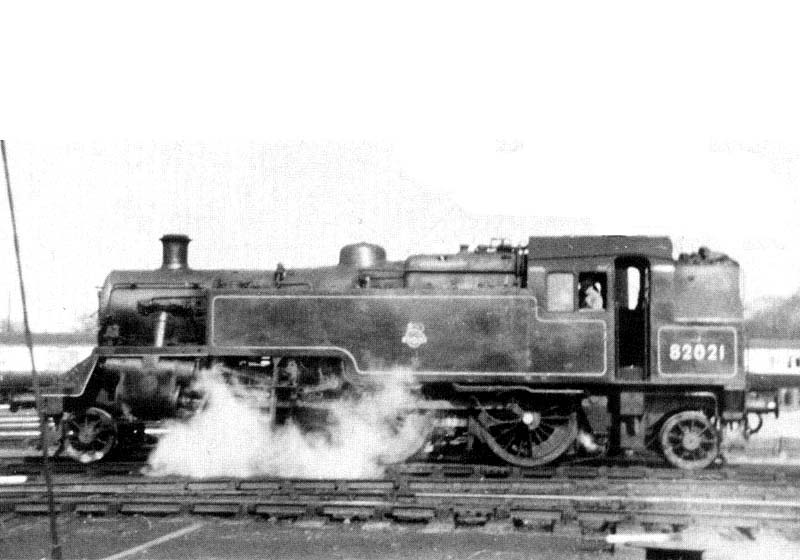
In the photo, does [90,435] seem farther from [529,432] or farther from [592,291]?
[592,291]

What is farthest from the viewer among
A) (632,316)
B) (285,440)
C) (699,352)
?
(285,440)

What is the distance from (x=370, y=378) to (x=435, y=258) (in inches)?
65.8

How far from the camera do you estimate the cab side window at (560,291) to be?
404 inches

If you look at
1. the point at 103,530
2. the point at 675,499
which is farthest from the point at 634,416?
the point at 103,530

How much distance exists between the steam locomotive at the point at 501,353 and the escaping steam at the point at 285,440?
7.2 inches

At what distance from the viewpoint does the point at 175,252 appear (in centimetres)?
1212

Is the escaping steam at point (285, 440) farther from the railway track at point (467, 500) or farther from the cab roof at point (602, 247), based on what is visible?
the cab roof at point (602, 247)

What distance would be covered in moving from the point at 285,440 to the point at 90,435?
2479 mm

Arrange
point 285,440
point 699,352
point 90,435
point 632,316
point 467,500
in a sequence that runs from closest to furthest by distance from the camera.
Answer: point 467,500, point 699,352, point 632,316, point 285,440, point 90,435

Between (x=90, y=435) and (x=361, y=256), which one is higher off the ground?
(x=361, y=256)

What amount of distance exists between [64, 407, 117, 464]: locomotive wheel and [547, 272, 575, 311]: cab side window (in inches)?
221

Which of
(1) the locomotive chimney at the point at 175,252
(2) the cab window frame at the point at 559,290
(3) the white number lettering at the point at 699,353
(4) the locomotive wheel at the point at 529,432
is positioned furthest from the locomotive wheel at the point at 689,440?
(1) the locomotive chimney at the point at 175,252

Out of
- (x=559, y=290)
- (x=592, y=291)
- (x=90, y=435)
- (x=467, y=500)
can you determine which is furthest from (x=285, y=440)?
(x=592, y=291)

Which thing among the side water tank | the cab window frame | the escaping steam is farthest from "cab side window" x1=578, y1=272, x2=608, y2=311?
the side water tank
